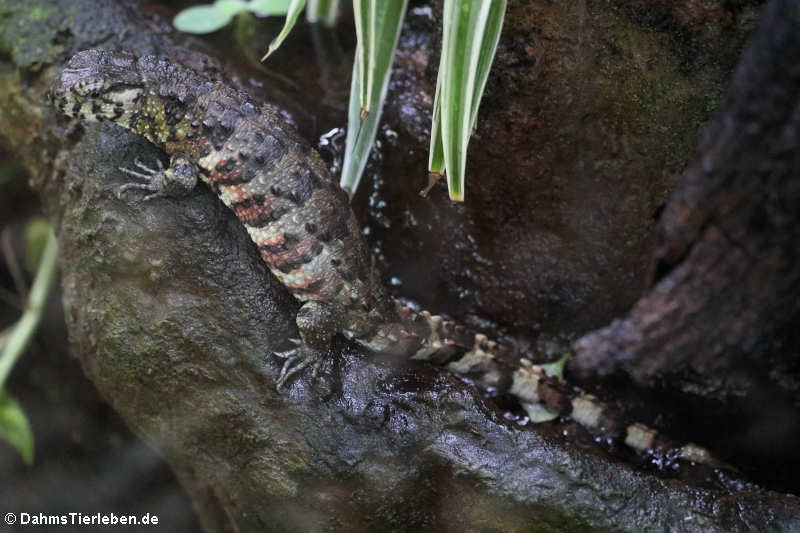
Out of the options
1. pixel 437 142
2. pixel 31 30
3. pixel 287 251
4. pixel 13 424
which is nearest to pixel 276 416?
pixel 287 251

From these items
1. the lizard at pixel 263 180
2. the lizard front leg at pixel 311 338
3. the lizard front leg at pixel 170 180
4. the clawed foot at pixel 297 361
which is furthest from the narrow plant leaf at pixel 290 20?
the clawed foot at pixel 297 361

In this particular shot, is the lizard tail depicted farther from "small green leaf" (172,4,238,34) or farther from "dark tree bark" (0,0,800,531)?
"small green leaf" (172,4,238,34)

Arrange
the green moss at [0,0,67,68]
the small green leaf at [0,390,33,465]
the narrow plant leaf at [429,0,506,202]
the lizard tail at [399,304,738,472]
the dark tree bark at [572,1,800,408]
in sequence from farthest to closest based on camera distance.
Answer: the small green leaf at [0,390,33,465] < the green moss at [0,0,67,68] < the lizard tail at [399,304,738,472] < the narrow plant leaf at [429,0,506,202] < the dark tree bark at [572,1,800,408]

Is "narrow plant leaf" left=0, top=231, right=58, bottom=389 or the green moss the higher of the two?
the green moss

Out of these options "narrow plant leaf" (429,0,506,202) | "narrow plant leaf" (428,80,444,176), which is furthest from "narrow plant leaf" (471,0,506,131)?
"narrow plant leaf" (428,80,444,176)

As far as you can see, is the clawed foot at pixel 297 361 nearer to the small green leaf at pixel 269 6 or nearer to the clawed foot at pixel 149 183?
the clawed foot at pixel 149 183

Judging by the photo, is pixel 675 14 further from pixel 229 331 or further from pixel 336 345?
pixel 229 331

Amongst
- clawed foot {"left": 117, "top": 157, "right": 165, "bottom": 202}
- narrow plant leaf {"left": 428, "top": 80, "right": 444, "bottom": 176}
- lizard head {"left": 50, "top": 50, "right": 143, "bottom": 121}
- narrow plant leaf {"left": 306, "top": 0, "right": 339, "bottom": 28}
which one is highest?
narrow plant leaf {"left": 306, "top": 0, "right": 339, "bottom": 28}
